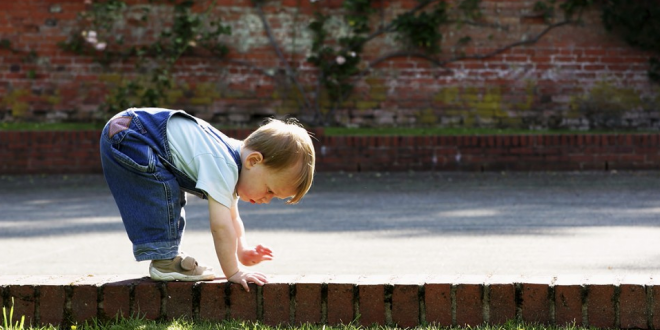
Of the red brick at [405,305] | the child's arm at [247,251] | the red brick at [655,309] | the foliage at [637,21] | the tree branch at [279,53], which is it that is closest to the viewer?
the red brick at [655,309]

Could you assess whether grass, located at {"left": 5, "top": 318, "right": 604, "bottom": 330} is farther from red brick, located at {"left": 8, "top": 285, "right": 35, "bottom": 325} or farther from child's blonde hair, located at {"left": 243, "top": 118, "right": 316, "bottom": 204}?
child's blonde hair, located at {"left": 243, "top": 118, "right": 316, "bottom": 204}

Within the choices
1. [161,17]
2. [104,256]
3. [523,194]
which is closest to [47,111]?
[161,17]

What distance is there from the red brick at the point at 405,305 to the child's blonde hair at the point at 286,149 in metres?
0.51

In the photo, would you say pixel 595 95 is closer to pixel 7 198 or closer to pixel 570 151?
pixel 570 151

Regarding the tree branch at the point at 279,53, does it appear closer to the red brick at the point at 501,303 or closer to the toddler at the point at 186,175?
the toddler at the point at 186,175

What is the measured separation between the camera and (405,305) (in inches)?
130

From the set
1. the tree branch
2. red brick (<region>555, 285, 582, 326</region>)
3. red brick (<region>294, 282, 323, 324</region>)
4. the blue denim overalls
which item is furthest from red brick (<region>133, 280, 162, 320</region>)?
the tree branch

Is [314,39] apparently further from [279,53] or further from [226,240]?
[226,240]

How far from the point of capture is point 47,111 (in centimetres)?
1177

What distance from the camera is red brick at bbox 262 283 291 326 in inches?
132

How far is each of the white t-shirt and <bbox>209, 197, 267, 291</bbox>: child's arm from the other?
32 mm

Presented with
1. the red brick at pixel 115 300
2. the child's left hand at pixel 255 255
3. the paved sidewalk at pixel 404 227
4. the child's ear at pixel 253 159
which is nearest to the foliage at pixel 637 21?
the paved sidewalk at pixel 404 227

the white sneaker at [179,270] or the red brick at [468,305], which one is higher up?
the white sneaker at [179,270]

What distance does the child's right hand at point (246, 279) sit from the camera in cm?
336
